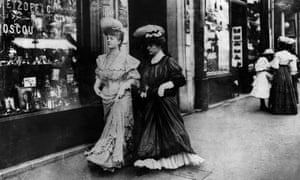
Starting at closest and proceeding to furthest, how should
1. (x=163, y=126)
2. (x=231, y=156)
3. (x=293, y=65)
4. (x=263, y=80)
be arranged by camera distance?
1. (x=163, y=126)
2. (x=231, y=156)
3. (x=293, y=65)
4. (x=263, y=80)

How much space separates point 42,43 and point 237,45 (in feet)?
24.8

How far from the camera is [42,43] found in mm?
4535

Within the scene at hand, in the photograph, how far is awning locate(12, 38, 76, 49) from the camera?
4.27 meters

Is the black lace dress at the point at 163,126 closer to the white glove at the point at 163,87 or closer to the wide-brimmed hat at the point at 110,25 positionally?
the white glove at the point at 163,87

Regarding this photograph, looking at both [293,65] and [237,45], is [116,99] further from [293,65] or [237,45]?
[237,45]

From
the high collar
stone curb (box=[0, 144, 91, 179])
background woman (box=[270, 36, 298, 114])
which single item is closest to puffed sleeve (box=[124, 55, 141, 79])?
the high collar

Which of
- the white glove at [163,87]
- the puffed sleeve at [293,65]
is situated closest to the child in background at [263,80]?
the puffed sleeve at [293,65]

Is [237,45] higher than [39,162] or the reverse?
higher

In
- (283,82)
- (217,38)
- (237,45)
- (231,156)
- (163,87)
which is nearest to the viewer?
(163,87)

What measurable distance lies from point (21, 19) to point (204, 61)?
4861mm

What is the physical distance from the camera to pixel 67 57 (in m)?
4.91

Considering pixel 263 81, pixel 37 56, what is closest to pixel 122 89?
pixel 37 56

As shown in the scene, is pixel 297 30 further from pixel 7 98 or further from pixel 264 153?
pixel 7 98

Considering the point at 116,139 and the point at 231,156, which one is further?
the point at 231,156
